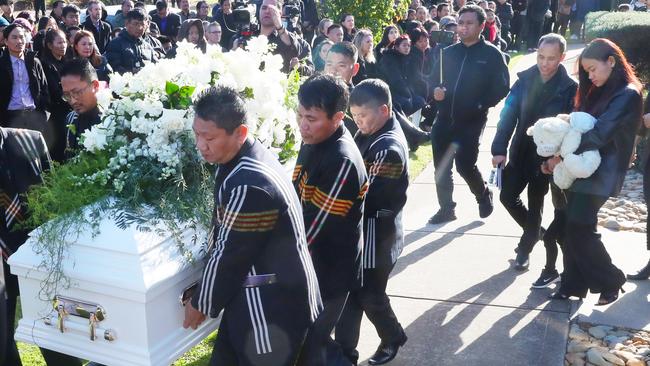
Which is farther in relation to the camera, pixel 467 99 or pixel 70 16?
pixel 70 16

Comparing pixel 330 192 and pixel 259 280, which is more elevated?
pixel 330 192

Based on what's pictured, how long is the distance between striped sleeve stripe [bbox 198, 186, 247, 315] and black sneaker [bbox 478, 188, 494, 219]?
416 cm

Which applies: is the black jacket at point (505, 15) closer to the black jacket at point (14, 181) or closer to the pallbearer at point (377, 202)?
the pallbearer at point (377, 202)

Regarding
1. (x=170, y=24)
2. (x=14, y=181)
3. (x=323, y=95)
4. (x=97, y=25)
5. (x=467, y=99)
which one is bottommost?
(x=170, y=24)

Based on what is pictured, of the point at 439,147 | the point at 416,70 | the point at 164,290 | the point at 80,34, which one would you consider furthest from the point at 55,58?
the point at 164,290

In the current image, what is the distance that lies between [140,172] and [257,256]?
0.82 meters

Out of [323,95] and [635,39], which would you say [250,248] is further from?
[635,39]

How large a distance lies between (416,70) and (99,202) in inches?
298

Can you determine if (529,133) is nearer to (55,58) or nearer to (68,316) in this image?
(68,316)

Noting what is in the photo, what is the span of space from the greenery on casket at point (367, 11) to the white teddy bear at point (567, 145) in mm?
8336

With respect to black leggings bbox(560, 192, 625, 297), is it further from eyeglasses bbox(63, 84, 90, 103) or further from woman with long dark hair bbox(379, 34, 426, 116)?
woman with long dark hair bbox(379, 34, 426, 116)

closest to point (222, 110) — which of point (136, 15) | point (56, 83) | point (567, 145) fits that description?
point (567, 145)

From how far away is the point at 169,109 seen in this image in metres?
3.55

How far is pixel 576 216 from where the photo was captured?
4770mm
